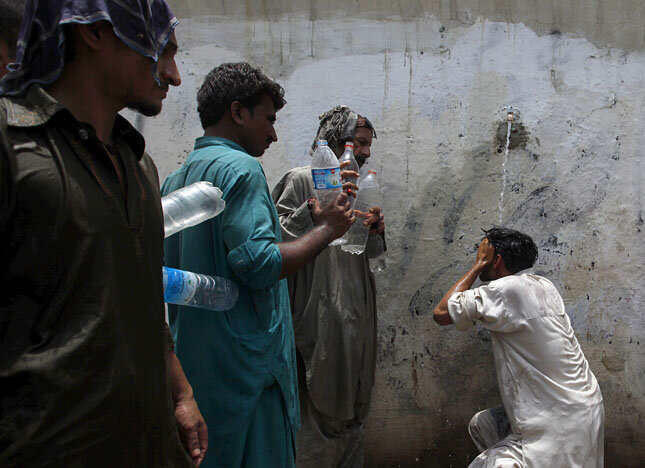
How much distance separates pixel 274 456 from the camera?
1.75m

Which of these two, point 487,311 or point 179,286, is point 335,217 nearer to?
point 179,286

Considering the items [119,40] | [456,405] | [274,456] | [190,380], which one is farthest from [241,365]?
[456,405]

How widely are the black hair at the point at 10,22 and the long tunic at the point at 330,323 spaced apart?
57.2 inches

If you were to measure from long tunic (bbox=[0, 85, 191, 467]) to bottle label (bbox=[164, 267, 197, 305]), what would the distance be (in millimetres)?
529

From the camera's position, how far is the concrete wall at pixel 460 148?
3.37 meters

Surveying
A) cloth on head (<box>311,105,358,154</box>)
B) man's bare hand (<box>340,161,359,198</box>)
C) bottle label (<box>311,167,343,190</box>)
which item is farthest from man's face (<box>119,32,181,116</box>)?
cloth on head (<box>311,105,358,154</box>)

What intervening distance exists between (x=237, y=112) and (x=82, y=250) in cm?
112

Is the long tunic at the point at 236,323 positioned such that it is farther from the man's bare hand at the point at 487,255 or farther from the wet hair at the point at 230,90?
the man's bare hand at the point at 487,255

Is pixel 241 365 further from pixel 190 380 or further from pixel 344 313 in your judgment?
pixel 344 313

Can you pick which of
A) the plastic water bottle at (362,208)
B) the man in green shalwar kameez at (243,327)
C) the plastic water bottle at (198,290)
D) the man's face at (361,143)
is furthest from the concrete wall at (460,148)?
the plastic water bottle at (198,290)

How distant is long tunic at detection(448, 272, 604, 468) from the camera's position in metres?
2.58

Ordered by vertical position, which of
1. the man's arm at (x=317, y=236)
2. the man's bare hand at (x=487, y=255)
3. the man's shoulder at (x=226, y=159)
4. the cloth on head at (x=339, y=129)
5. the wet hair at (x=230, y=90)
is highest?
the wet hair at (x=230, y=90)

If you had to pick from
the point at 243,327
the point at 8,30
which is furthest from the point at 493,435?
the point at 8,30

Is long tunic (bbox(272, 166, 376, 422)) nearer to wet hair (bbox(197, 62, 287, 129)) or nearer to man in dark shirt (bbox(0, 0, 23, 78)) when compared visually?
wet hair (bbox(197, 62, 287, 129))
